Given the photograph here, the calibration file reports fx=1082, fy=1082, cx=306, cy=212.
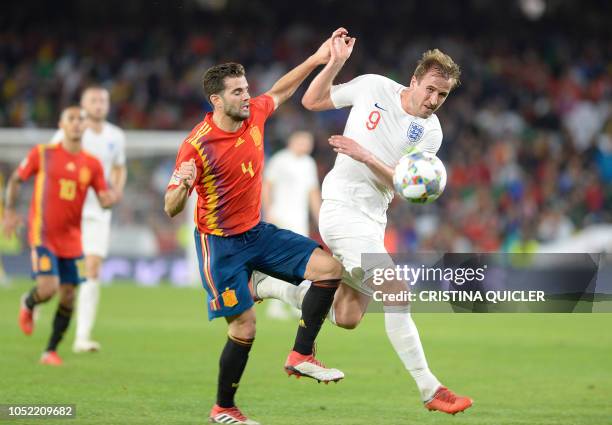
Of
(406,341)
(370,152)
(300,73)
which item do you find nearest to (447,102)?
(300,73)

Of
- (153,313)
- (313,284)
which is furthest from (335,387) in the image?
(153,313)

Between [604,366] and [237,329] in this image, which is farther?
[604,366]

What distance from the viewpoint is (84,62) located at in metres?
25.0

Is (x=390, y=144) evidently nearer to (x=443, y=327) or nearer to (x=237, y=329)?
(x=237, y=329)

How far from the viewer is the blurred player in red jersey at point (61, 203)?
31.5ft

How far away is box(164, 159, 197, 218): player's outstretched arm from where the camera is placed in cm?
624

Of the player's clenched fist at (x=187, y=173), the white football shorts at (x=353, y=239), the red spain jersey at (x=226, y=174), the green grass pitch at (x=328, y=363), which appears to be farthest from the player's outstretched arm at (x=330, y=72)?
the green grass pitch at (x=328, y=363)

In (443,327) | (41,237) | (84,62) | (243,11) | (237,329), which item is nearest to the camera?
(237,329)

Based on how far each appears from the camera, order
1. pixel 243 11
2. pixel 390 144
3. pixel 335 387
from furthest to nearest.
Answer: pixel 243 11
pixel 335 387
pixel 390 144

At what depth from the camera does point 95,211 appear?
1103 cm

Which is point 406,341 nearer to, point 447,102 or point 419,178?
point 419,178

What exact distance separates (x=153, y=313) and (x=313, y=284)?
807cm

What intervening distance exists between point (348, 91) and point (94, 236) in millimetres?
4357

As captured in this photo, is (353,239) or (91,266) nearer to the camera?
(353,239)
